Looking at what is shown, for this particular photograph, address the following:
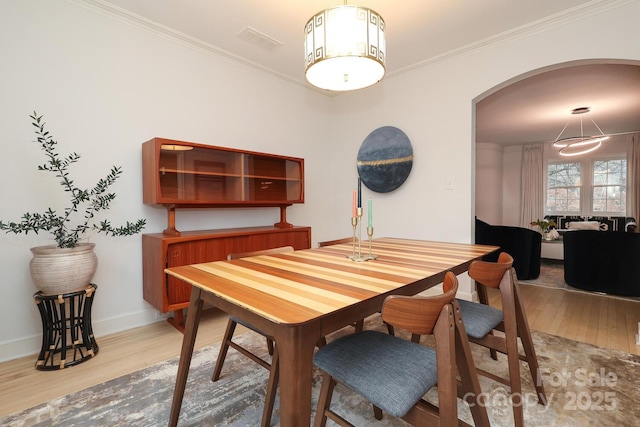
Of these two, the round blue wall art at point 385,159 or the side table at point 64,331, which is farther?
the round blue wall art at point 385,159

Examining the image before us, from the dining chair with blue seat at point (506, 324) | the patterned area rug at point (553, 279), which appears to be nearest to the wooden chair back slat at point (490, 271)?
the dining chair with blue seat at point (506, 324)

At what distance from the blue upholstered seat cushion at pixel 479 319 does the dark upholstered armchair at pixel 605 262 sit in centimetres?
278

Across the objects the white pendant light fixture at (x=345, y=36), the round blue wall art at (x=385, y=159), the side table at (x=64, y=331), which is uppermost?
the white pendant light fixture at (x=345, y=36)

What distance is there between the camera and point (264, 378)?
1779mm

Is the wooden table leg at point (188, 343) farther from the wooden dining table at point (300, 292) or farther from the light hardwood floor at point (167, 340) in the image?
the light hardwood floor at point (167, 340)

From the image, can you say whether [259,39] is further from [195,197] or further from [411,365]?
[411,365]

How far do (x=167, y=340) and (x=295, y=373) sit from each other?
76.8 inches

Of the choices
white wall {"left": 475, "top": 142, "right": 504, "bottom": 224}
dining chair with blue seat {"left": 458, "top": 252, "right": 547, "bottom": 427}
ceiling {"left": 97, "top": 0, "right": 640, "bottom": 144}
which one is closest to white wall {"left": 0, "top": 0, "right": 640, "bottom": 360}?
ceiling {"left": 97, "top": 0, "right": 640, "bottom": 144}

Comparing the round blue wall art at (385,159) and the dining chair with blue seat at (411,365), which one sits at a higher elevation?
the round blue wall art at (385,159)

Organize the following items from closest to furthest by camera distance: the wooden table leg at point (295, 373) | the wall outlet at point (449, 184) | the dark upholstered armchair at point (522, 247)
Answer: the wooden table leg at point (295, 373)
the wall outlet at point (449, 184)
the dark upholstered armchair at point (522, 247)

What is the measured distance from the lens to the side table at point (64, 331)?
190cm

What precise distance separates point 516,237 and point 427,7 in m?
3.13

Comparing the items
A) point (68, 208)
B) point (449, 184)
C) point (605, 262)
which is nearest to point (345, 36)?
point (449, 184)

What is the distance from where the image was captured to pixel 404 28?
103 inches
